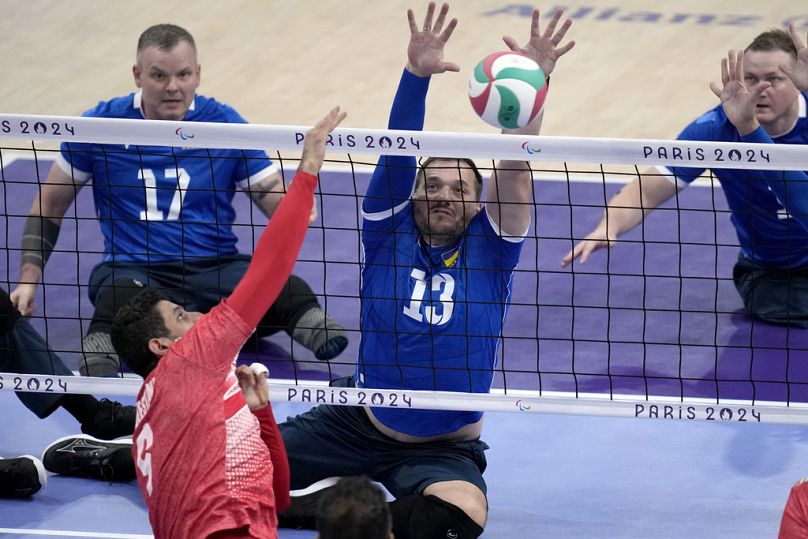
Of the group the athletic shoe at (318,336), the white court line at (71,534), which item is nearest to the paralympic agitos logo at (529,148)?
the athletic shoe at (318,336)

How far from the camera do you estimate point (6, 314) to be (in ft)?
20.1

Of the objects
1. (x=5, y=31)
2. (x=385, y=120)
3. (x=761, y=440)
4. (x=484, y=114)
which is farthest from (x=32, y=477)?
(x=5, y=31)

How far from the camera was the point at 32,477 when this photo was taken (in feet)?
19.2

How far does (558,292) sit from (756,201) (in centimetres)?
132

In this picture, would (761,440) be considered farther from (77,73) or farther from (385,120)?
(77,73)

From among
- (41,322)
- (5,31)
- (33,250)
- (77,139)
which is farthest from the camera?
(5,31)

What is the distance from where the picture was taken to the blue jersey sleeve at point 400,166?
5.54 metres

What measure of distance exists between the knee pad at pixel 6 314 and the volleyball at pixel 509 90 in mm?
2384

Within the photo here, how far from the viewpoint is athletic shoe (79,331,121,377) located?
657 cm

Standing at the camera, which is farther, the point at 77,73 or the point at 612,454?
the point at 77,73

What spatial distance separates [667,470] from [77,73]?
25.8 ft

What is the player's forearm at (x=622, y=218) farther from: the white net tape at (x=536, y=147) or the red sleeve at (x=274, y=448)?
the red sleeve at (x=274, y=448)

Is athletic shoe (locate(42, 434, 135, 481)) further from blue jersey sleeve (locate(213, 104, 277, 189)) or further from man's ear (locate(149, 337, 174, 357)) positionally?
man's ear (locate(149, 337, 174, 357))

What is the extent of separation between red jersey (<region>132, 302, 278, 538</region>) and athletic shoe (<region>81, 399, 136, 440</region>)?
2.34 m
